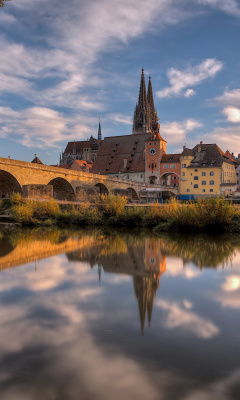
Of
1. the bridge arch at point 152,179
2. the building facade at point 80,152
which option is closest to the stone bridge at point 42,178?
the bridge arch at point 152,179

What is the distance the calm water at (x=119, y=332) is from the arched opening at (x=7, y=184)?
906 inches

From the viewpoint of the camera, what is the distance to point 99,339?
11.5ft

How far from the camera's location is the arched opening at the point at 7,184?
28978 millimetres

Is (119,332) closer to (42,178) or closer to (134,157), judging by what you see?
(42,178)

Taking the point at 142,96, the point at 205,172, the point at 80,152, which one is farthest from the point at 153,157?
the point at 80,152

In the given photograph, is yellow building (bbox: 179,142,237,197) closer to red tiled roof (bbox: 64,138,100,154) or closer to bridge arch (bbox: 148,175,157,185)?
bridge arch (bbox: 148,175,157,185)

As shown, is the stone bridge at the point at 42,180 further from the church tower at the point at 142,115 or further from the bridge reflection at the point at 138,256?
the church tower at the point at 142,115

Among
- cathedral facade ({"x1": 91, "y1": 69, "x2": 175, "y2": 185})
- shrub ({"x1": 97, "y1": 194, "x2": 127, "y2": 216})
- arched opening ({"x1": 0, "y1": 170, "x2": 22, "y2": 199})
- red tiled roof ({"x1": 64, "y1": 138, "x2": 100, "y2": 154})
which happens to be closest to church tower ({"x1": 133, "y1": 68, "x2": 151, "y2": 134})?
red tiled roof ({"x1": 64, "y1": 138, "x2": 100, "y2": 154})

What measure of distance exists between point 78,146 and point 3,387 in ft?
392

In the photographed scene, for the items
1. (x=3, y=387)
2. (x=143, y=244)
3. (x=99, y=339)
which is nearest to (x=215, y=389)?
(x=99, y=339)

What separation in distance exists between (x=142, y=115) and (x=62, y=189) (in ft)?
235

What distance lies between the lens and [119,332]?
12.1 ft

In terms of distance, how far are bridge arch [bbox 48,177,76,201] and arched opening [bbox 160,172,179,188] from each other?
3483 cm

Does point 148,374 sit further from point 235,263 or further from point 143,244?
point 143,244
